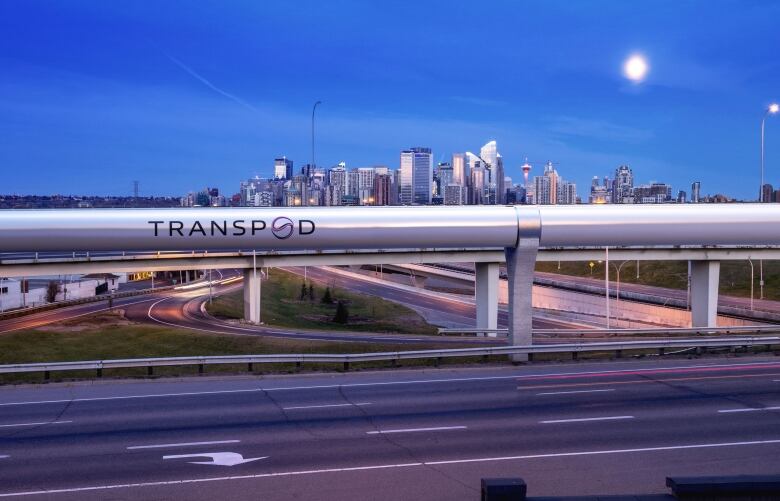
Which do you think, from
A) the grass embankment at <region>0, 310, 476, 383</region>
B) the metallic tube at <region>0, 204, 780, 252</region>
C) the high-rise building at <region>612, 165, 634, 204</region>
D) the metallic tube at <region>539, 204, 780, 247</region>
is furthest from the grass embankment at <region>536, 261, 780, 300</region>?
the metallic tube at <region>0, 204, 780, 252</region>

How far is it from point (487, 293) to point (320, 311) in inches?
889

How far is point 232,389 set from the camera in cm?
1897

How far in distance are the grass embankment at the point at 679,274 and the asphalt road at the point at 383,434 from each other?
5270 cm

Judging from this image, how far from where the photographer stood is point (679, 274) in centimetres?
7881

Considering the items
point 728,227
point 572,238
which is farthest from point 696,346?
point 572,238

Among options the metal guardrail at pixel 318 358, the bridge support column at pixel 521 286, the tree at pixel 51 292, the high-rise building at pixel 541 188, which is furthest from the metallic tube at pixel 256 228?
the tree at pixel 51 292

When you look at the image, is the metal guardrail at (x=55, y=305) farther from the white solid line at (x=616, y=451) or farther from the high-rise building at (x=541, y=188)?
the white solid line at (x=616, y=451)

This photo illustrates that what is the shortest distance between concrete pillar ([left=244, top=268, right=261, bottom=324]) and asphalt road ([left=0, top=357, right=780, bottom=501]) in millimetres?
27998

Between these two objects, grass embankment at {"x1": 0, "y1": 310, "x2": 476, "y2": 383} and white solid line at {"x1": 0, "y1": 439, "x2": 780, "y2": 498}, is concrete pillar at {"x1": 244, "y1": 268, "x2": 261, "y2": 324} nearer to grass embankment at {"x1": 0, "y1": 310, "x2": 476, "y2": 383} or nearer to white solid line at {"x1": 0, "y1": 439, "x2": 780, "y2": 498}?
grass embankment at {"x1": 0, "y1": 310, "x2": 476, "y2": 383}

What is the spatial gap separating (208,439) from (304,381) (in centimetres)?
633

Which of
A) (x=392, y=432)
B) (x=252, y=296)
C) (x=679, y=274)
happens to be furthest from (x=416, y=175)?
(x=679, y=274)

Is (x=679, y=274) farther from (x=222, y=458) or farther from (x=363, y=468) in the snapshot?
(x=222, y=458)

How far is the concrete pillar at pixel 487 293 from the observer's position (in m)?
45.3

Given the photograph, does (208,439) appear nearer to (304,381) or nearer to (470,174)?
(304,381)
